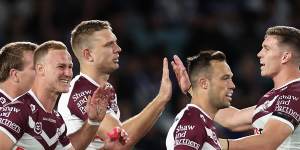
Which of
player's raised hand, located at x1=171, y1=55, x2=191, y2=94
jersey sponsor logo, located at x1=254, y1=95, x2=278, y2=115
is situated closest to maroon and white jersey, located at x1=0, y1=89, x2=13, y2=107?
player's raised hand, located at x1=171, y1=55, x2=191, y2=94

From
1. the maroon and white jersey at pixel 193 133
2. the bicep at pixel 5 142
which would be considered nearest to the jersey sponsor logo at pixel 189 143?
the maroon and white jersey at pixel 193 133

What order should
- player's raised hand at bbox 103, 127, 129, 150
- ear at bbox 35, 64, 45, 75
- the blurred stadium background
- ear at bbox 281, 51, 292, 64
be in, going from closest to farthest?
player's raised hand at bbox 103, 127, 129, 150 → ear at bbox 35, 64, 45, 75 → ear at bbox 281, 51, 292, 64 → the blurred stadium background

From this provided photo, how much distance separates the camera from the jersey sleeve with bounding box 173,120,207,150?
705 centimetres

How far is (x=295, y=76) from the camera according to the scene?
314 inches

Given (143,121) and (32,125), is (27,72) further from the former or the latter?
(143,121)

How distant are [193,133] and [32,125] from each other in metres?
1.33

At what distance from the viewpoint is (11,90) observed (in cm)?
779

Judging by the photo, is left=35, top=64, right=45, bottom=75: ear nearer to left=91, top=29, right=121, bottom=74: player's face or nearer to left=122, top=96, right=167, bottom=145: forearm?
left=91, top=29, right=121, bottom=74: player's face

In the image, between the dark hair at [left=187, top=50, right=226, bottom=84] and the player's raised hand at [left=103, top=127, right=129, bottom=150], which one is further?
the dark hair at [left=187, top=50, right=226, bottom=84]

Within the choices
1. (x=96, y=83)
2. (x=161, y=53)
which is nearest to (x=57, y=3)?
(x=161, y=53)

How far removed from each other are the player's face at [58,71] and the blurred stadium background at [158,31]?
16.5 feet

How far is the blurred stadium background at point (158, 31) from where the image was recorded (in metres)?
13.1

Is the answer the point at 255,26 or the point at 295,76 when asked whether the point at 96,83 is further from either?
the point at 255,26

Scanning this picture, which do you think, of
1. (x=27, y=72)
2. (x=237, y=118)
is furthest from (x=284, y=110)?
(x=27, y=72)
